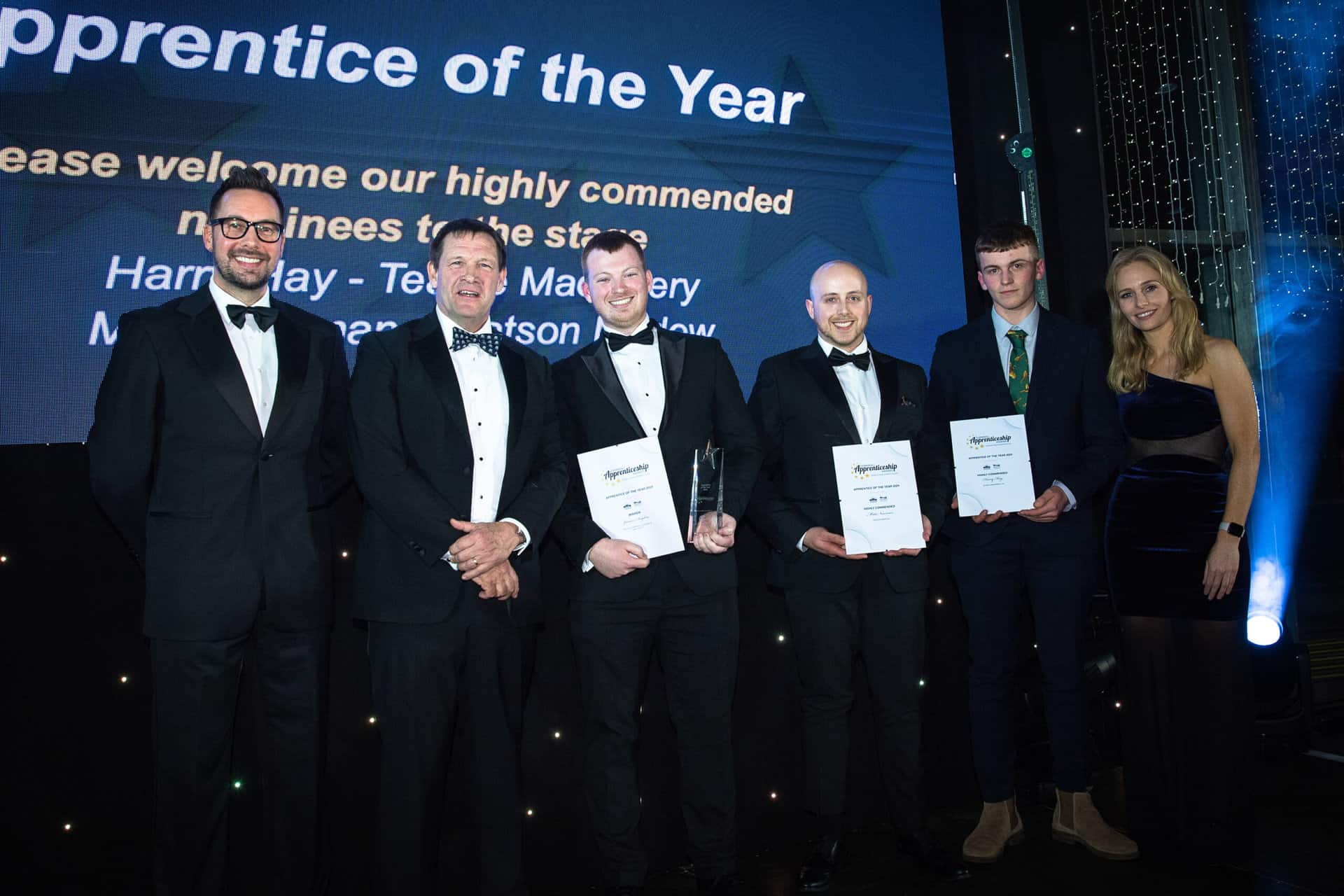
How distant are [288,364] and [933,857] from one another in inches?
99.4

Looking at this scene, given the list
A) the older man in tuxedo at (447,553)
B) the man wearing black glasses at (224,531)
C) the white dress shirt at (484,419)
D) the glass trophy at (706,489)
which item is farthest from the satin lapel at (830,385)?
the man wearing black glasses at (224,531)

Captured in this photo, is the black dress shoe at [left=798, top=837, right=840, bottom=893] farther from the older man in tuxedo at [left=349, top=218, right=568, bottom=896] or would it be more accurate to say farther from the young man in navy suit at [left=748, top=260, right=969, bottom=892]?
the older man in tuxedo at [left=349, top=218, right=568, bottom=896]

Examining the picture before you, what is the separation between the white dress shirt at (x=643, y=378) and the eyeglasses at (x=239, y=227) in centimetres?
105

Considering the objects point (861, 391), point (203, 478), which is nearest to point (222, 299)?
point (203, 478)

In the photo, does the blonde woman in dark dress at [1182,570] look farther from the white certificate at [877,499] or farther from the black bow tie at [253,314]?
the black bow tie at [253,314]

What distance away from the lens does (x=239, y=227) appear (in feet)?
8.31

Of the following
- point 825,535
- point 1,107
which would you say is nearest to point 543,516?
point 825,535

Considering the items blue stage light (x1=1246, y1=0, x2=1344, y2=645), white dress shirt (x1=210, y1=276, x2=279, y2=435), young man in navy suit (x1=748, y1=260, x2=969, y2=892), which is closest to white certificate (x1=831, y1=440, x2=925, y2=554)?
young man in navy suit (x1=748, y1=260, x2=969, y2=892)

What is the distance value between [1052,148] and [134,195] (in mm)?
3967

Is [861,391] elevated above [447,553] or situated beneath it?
elevated above

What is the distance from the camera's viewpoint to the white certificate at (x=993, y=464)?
3.10 metres

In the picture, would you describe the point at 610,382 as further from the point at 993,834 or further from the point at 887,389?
the point at 993,834

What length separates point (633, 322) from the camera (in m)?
2.89

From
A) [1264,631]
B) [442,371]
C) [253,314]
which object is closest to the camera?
[253,314]
